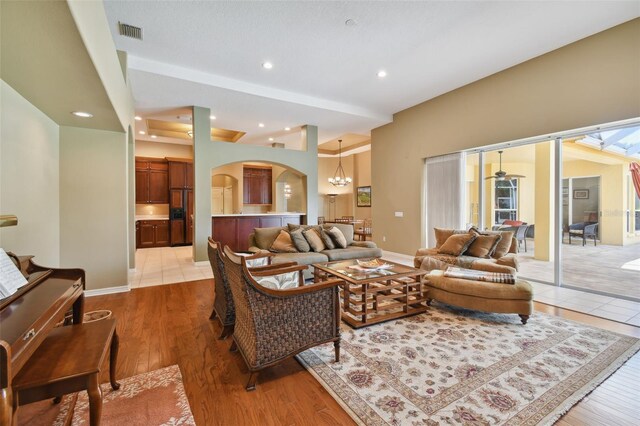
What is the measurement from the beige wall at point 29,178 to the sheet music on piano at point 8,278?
114 cm

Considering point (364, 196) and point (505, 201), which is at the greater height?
point (364, 196)

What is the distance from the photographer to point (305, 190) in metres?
7.32

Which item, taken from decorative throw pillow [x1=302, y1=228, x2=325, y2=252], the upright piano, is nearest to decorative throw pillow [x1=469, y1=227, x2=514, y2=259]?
decorative throw pillow [x1=302, y1=228, x2=325, y2=252]

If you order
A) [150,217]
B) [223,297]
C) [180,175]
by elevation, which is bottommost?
[223,297]

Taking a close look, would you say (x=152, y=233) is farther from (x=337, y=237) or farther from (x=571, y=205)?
(x=571, y=205)

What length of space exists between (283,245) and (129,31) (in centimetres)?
358

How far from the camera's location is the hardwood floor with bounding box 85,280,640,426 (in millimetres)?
1740

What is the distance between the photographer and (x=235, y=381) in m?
2.08

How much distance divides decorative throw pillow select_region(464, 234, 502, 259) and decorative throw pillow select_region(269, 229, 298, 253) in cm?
285

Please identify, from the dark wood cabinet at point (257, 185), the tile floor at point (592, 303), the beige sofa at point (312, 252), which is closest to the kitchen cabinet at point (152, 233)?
the dark wood cabinet at point (257, 185)

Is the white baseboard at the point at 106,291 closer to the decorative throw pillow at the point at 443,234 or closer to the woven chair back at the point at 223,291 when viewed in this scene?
the woven chair back at the point at 223,291

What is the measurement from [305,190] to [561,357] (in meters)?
5.81

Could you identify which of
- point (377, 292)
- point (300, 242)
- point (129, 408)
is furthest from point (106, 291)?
point (377, 292)

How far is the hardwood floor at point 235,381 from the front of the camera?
174 centimetres
